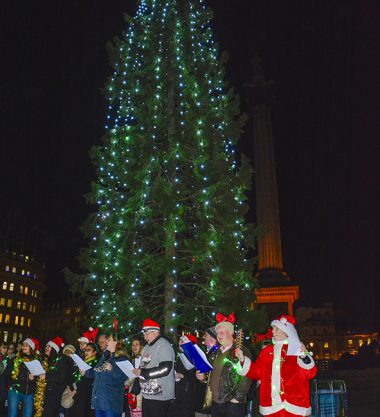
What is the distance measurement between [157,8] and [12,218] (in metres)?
92.6

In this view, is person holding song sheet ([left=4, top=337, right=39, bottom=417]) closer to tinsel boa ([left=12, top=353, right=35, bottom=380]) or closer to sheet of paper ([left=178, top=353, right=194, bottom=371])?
tinsel boa ([left=12, top=353, right=35, bottom=380])

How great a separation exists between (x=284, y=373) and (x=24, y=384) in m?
6.76

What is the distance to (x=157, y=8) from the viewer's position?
15.4 metres

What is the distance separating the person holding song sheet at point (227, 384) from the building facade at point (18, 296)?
99.4 m

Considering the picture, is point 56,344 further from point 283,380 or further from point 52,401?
point 283,380

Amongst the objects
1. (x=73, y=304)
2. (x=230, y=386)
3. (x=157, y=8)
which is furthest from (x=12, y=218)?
(x=230, y=386)

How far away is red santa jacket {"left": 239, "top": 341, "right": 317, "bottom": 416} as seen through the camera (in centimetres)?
567

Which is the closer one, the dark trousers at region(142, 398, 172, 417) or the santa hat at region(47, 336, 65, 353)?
the dark trousers at region(142, 398, 172, 417)

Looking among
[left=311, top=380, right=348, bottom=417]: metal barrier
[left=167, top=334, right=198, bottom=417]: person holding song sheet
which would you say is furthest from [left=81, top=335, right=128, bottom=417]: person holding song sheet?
[left=311, top=380, right=348, bottom=417]: metal barrier

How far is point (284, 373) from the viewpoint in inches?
228

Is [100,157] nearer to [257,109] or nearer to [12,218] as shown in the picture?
[257,109]

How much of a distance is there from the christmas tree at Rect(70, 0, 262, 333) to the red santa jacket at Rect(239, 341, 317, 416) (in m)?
6.30

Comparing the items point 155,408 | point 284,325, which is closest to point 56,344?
point 155,408

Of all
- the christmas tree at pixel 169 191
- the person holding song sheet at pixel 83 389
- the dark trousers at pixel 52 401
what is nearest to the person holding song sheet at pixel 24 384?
the dark trousers at pixel 52 401
